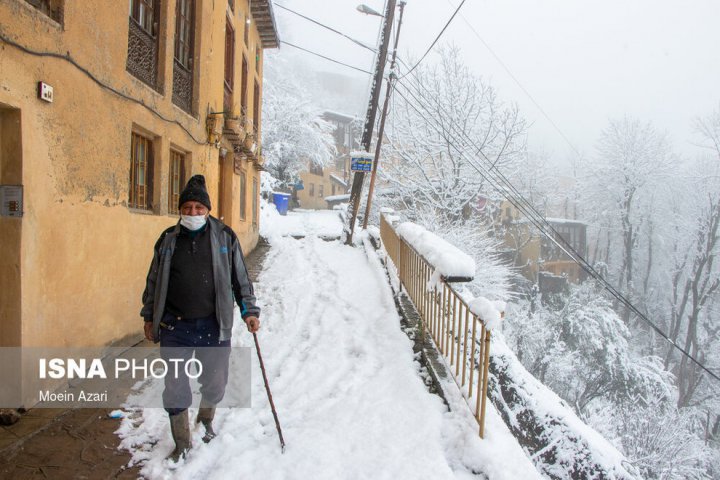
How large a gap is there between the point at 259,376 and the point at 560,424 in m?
2.62

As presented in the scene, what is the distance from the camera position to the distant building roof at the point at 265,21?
37.1ft

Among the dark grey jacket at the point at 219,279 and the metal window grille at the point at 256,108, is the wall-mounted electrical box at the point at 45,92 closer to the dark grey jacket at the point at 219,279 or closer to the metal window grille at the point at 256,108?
the dark grey jacket at the point at 219,279

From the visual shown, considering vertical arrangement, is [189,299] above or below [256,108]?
below

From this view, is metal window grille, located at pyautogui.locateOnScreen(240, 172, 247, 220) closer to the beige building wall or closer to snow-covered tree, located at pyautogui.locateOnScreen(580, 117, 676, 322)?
the beige building wall

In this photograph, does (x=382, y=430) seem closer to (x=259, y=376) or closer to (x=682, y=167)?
(x=259, y=376)

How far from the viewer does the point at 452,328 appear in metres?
3.96

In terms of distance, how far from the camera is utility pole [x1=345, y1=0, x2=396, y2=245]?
11781 mm

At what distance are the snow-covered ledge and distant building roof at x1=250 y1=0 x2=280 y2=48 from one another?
29.4 ft

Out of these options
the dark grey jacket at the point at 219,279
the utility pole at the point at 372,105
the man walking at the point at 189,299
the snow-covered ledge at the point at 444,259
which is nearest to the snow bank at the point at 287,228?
the utility pole at the point at 372,105

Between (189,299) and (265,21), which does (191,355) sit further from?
(265,21)

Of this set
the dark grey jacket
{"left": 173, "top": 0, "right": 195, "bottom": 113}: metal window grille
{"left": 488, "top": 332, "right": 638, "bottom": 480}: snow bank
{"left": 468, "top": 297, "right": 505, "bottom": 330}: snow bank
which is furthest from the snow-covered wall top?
{"left": 173, "top": 0, "right": 195, "bottom": 113}: metal window grille

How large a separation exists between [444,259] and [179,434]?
8.61ft

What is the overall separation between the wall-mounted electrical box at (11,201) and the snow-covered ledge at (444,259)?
10.9 ft

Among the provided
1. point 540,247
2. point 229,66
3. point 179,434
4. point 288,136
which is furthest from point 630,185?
point 179,434
